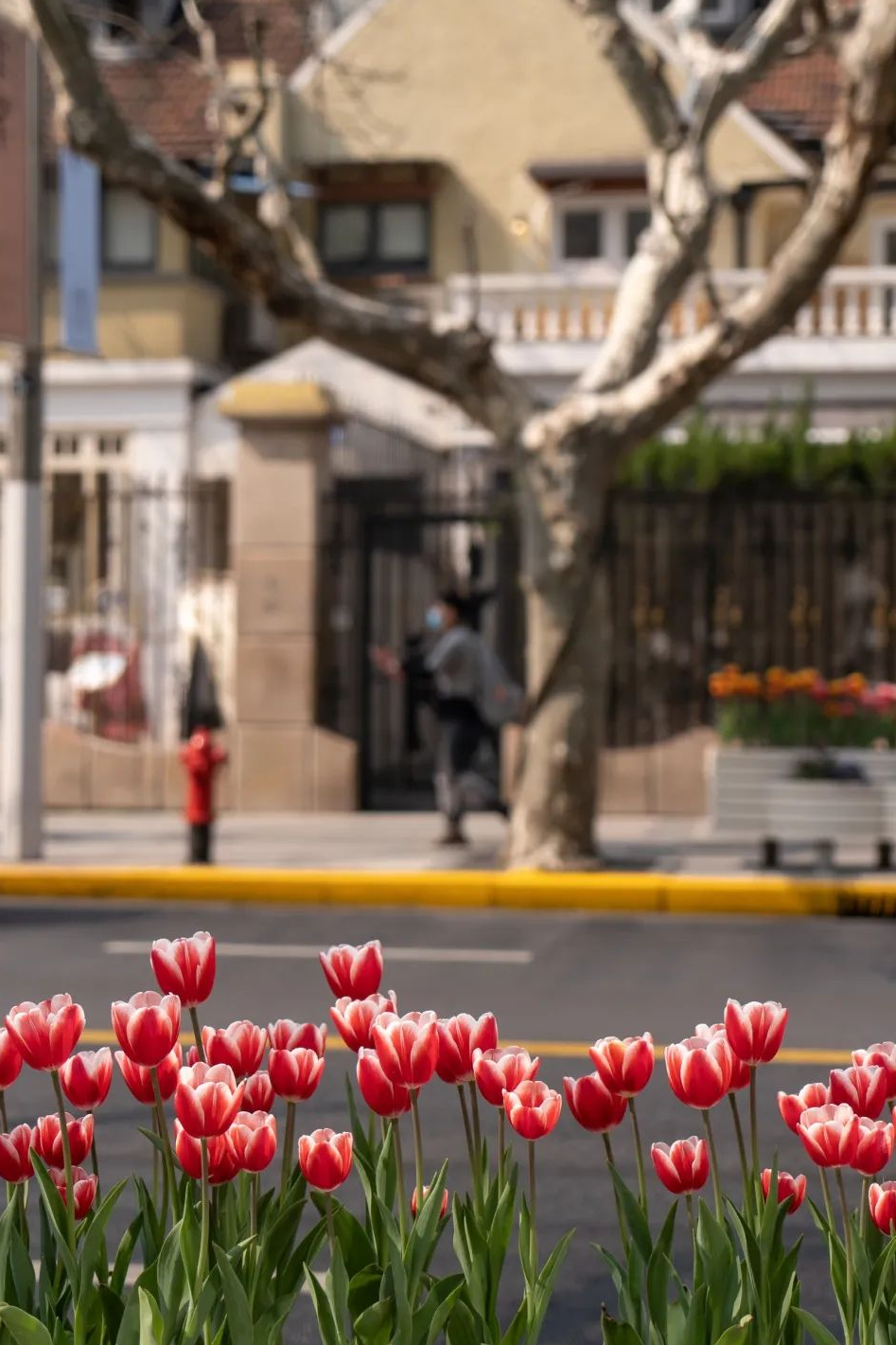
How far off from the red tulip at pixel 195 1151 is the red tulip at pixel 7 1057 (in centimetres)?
35

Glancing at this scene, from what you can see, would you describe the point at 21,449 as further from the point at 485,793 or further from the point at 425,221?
the point at 425,221

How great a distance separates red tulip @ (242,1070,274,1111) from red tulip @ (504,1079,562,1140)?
349mm

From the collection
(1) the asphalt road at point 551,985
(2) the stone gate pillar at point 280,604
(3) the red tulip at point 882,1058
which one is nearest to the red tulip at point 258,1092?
(3) the red tulip at point 882,1058

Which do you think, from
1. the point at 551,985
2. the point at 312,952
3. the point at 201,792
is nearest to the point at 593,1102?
the point at 551,985

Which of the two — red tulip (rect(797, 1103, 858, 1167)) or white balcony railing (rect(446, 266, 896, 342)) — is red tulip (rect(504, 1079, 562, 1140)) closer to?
red tulip (rect(797, 1103, 858, 1167))

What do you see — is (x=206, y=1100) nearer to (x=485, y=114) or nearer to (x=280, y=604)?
(x=280, y=604)

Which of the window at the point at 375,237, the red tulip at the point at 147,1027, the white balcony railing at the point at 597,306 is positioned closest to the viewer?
the red tulip at the point at 147,1027

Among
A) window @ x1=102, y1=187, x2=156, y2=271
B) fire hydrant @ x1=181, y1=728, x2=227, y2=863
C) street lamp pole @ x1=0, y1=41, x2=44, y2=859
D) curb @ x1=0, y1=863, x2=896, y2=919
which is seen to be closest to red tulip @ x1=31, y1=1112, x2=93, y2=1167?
curb @ x1=0, y1=863, x2=896, y2=919

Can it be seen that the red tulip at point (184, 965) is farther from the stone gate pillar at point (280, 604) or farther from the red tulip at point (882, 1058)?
the stone gate pillar at point (280, 604)

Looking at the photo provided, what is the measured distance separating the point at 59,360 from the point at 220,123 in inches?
534

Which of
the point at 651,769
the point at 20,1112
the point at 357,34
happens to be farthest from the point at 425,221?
the point at 20,1112

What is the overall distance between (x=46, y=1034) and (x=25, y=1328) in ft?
1.31

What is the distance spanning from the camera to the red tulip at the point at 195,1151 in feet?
9.84

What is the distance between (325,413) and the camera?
779 inches
